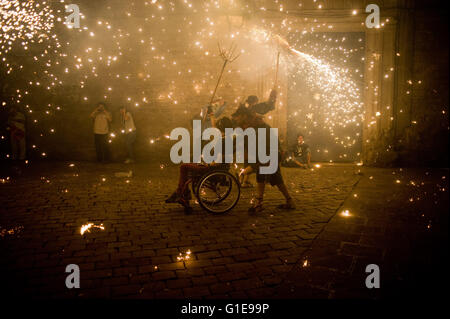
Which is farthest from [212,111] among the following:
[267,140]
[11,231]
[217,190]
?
[11,231]

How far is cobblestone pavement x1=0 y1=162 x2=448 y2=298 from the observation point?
3252 millimetres

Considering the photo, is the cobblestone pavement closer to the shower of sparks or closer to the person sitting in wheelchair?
the shower of sparks

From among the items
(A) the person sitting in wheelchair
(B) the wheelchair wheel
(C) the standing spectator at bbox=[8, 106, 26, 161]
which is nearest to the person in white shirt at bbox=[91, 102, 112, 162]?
(C) the standing spectator at bbox=[8, 106, 26, 161]

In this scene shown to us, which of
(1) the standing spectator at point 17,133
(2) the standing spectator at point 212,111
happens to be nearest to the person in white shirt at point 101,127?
(1) the standing spectator at point 17,133

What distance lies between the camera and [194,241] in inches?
174

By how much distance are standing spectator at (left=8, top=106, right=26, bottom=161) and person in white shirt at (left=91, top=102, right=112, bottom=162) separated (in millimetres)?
2374

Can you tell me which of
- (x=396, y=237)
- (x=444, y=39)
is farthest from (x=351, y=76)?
(x=396, y=237)

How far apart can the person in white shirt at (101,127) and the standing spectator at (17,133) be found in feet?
7.79

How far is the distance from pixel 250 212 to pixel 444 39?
32.2 ft

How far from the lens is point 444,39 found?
1098cm

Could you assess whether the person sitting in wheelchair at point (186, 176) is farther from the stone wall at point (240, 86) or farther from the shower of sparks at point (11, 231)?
the stone wall at point (240, 86)

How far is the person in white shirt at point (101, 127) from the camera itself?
11320mm

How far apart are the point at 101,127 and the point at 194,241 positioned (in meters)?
8.14
